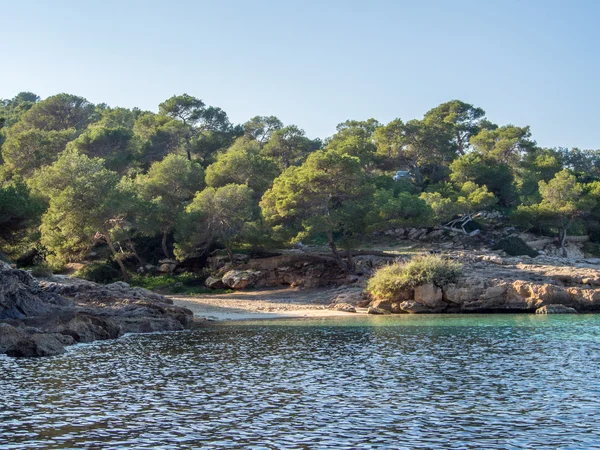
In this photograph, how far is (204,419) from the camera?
1444 centimetres

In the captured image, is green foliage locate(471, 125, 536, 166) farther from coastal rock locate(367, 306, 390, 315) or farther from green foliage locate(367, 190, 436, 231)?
coastal rock locate(367, 306, 390, 315)

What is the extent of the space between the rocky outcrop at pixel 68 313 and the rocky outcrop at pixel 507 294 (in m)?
14.4

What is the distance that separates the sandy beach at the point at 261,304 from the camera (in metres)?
41.2

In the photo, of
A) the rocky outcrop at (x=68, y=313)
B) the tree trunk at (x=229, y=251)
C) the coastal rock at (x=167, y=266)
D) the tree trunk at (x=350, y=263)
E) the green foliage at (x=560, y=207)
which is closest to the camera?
the rocky outcrop at (x=68, y=313)

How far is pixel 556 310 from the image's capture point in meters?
38.9

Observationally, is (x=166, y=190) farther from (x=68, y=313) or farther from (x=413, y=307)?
(x=68, y=313)

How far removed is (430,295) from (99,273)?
27.5m

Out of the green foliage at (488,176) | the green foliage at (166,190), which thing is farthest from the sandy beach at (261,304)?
the green foliage at (488,176)

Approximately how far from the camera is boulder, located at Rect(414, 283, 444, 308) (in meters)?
40.8

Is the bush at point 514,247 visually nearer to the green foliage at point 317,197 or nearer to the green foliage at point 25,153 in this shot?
the green foliage at point 317,197

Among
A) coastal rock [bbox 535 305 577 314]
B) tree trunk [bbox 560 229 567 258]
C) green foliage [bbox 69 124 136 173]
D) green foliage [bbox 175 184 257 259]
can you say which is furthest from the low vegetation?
tree trunk [bbox 560 229 567 258]

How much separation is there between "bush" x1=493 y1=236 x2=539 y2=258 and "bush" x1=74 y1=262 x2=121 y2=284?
31527 mm

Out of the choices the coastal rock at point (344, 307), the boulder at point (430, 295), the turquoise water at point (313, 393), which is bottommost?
the turquoise water at point (313, 393)

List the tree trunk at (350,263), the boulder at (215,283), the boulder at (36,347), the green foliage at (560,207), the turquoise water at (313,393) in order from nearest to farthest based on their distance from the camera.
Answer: the turquoise water at (313,393), the boulder at (36,347), the tree trunk at (350,263), the boulder at (215,283), the green foliage at (560,207)
